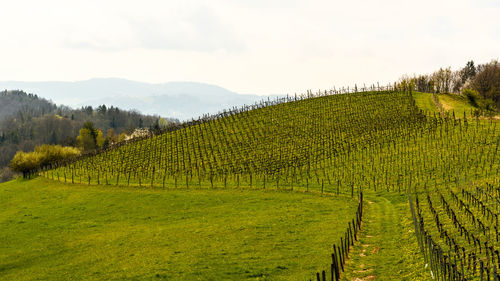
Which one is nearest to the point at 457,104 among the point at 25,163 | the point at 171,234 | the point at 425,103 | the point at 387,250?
the point at 425,103

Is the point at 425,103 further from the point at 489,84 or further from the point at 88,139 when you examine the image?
the point at 88,139

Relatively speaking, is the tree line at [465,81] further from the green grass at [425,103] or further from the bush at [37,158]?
the bush at [37,158]

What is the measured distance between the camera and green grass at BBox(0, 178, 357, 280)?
29078mm

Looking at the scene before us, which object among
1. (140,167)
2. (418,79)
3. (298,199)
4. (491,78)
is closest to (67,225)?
(298,199)

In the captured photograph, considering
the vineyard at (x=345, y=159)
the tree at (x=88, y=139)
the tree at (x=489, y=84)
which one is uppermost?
the tree at (x=489, y=84)

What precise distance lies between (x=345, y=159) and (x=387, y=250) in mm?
41389

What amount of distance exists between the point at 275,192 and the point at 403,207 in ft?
65.7

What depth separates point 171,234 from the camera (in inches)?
1554

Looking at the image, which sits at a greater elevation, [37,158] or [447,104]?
[447,104]

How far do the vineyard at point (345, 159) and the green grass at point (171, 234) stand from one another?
3.09 metres

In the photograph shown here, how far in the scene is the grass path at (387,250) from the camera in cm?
2366

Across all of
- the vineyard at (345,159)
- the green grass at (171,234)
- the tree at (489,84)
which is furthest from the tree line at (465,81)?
the green grass at (171,234)

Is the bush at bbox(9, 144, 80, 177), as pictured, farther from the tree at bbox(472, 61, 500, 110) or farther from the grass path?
the tree at bbox(472, 61, 500, 110)

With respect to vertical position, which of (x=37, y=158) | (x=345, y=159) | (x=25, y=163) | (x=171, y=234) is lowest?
(x=171, y=234)
